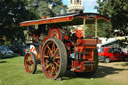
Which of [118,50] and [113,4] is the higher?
[113,4]

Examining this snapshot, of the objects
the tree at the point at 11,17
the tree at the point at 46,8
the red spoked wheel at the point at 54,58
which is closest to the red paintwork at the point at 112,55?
the red spoked wheel at the point at 54,58

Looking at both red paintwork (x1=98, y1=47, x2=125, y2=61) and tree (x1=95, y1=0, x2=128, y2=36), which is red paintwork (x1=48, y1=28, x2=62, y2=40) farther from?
red paintwork (x1=98, y1=47, x2=125, y2=61)

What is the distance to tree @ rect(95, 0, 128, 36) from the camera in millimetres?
13781

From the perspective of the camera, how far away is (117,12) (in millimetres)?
14453

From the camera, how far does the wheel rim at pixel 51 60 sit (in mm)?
9220

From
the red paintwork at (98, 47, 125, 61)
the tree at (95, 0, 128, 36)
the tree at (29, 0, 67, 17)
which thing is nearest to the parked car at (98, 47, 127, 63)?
the red paintwork at (98, 47, 125, 61)

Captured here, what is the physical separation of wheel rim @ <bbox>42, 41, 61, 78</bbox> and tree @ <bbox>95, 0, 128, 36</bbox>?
6.54 m

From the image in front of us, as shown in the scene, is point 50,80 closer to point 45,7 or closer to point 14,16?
point 14,16

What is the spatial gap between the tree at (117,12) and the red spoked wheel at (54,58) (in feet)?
21.5

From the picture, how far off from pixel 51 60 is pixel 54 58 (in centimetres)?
24

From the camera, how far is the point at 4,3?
3250cm

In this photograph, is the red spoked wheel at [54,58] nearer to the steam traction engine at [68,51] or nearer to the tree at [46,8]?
the steam traction engine at [68,51]

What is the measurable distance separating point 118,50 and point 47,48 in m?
14.0

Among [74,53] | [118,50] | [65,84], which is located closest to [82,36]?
[74,53]
